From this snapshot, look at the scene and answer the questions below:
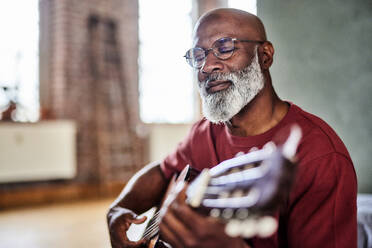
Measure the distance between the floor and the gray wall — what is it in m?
1.85

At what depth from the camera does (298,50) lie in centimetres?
175

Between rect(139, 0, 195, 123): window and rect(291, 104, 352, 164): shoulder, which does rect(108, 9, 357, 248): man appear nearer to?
rect(291, 104, 352, 164): shoulder

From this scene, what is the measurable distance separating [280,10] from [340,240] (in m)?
1.36

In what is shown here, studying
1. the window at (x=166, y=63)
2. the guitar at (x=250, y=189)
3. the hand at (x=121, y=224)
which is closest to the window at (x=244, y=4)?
the window at (x=166, y=63)

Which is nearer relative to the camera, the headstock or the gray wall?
the headstock

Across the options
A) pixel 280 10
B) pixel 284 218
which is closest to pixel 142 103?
pixel 280 10

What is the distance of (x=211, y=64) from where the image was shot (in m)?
1.17

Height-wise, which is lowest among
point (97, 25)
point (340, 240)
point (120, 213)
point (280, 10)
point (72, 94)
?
point (120, 213)

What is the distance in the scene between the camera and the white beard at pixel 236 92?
3.85 feet

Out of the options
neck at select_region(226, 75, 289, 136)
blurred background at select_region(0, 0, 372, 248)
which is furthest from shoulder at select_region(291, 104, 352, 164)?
blurred background at select_region(0, 0, 372, 248)

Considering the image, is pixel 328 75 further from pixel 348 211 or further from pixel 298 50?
pixel 348 211

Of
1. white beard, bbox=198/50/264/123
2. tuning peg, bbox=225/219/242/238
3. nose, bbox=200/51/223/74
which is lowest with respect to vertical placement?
tuning peg, bbox=225/219/242/238

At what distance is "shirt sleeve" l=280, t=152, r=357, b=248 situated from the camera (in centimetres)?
88

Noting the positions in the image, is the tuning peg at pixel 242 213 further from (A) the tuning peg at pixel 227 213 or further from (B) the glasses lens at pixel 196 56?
(B) the glasses lens at pixel 196 56
